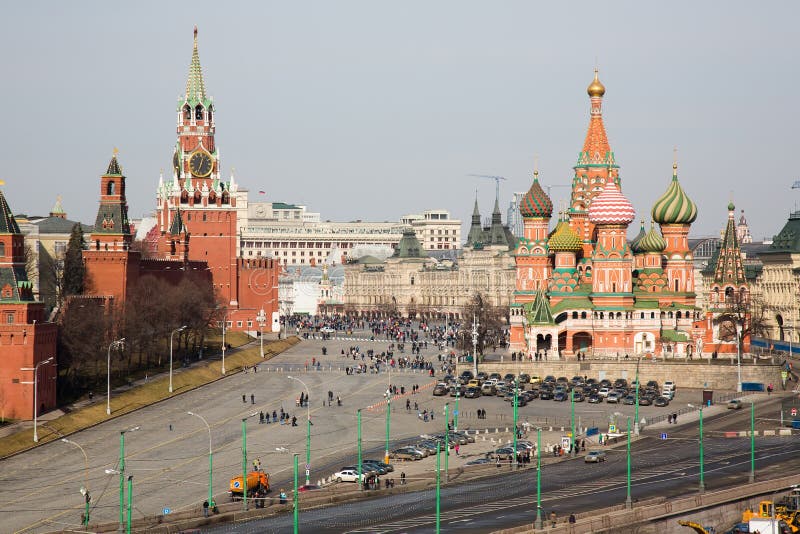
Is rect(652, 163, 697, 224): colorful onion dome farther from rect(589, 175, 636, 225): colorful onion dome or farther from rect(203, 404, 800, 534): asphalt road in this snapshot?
rect(203, 404, 800, 534): asphalt road

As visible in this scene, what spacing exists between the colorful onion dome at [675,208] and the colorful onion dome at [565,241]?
7.95 metres

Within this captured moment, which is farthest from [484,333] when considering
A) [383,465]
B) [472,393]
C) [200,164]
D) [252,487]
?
[252,487]

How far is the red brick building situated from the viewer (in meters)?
108

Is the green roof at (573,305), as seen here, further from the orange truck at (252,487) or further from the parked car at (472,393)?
the orange truck at (252,487)

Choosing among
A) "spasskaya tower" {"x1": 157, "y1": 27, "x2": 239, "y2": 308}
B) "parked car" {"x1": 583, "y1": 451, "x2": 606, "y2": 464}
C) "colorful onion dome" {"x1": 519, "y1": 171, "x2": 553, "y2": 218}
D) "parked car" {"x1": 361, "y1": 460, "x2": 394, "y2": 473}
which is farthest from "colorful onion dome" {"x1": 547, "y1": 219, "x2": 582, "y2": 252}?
"parked car" {"x1": 361, "y1": 460, "x2": 394, "y2": 473}

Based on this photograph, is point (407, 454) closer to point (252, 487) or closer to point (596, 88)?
point (252, 487)

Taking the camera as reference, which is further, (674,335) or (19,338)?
(674,335)

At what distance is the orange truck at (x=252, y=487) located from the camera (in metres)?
85.7

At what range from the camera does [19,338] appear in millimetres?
110562

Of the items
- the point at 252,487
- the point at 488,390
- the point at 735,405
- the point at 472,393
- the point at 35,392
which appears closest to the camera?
the point at 252,487

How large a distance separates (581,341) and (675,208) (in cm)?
1513

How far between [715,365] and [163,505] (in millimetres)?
63312

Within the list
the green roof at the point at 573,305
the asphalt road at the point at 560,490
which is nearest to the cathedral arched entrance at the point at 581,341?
the green roof at the point at 573,305

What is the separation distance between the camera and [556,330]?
14738cm
